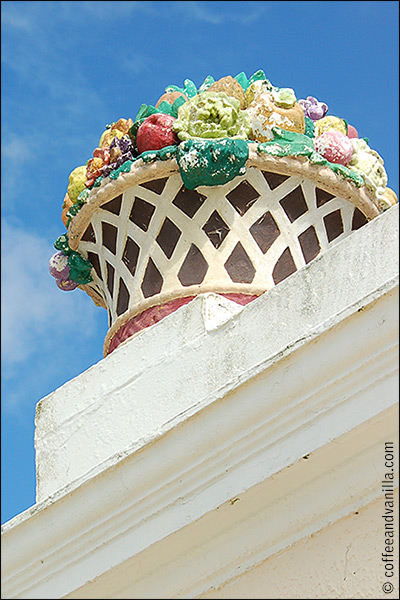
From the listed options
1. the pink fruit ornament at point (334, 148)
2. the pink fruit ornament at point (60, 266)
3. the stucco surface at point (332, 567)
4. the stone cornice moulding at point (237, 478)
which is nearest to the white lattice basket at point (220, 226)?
the pink fruit ornament at point (334, 148)

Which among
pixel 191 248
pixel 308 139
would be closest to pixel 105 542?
pixel 191 248

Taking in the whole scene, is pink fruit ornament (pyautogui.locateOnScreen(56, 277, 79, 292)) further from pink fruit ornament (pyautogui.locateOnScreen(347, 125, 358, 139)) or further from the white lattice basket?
pink fruit ornament (pyautogui.locateOnScreen(347, 125, 358, 139))

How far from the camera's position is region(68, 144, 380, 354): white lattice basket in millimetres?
3469

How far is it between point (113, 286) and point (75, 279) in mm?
318

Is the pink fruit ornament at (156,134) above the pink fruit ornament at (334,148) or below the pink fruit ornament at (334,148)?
above

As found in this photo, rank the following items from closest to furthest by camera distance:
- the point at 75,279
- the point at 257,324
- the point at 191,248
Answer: the point at 257,324 < the point at 191,248 < the point at 75,279

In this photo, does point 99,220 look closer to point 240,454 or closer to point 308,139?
point 308,139

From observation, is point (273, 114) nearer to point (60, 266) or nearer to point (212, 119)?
point (212, 119)

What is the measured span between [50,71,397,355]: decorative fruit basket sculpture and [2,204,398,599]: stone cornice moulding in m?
0.74

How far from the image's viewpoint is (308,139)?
3609mm

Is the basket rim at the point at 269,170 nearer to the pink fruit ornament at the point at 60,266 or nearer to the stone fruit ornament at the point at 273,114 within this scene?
the stone fruit ornament at the point at 273,114

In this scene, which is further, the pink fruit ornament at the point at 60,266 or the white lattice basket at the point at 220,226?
the pink fruit ornament at the point at 60,266

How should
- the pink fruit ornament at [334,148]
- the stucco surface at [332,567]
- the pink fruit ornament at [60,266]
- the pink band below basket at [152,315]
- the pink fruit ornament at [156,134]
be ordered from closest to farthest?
the stucco surface at [332,567] → the pink band below basket at [152,315] → the pink fruit ornament at [156,134] → the pink fruit ornament at [334,148] → the pink fruit ornament at [60,266]

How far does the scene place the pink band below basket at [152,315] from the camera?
3412mm
